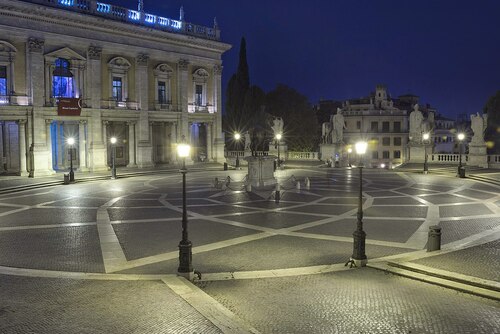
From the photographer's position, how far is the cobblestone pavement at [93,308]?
8633 millimetres

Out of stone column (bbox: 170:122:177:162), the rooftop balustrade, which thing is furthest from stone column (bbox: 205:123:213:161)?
the rooftop balustrade

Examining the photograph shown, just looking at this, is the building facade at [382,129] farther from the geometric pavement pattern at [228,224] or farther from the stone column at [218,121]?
the geometric pavement pattern at [228,224]

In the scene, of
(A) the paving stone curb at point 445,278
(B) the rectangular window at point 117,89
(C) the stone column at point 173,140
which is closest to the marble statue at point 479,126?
(C) the stone column at point 173,140

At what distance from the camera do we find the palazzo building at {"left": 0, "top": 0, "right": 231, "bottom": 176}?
37781 millimetres

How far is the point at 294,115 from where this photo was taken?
65625mm

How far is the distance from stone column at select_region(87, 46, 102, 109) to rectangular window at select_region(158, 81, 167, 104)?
22.8 feet

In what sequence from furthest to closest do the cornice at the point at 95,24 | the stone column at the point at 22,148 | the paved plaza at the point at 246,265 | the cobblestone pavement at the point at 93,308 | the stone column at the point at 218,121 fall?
1. the stone column at the point at 218,121
2. the stone column at the point at 22,148
3. the cornice at the point at 95,24
4. the paved plaza at the point at 246,265
5. the cobblestone pavement at the point at 93,308

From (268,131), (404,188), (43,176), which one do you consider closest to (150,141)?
(43,176)

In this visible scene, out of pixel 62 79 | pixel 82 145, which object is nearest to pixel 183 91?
pixel 82 145

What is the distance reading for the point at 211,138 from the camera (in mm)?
52688

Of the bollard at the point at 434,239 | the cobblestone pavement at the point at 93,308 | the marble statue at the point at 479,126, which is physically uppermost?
the marble statue at the point at 479,126

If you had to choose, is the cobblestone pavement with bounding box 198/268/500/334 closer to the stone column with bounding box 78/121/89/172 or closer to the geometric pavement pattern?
the geometric pavement pattern

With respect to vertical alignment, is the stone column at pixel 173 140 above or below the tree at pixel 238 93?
below

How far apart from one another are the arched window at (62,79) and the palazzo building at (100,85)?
0.09 meters
